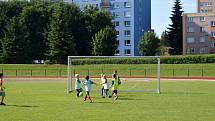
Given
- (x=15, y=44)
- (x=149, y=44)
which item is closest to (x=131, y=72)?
(x=15, y=44)

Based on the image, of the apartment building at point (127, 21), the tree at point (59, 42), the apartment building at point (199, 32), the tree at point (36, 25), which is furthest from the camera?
the apartment building at point (127, 21)

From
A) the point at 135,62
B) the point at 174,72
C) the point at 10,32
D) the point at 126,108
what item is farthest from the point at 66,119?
the point at 10,32

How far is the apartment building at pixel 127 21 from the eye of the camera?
130m

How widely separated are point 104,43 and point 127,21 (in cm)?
3878

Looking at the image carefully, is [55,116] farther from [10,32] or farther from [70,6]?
[70,6]

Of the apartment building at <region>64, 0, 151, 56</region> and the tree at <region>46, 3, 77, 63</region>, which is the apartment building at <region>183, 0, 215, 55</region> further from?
the tree at <region>46, 3, 77, 63</region>

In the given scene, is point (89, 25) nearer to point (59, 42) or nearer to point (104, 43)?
point (104, 43)

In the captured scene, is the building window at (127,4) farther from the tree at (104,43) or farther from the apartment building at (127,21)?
the tree at (104,43)

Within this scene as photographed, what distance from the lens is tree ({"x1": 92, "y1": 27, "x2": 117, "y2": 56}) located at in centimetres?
9394

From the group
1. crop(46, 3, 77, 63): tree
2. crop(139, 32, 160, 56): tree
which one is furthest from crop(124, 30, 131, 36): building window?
crop(46, 3, 77, 63): tree

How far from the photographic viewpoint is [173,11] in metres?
123

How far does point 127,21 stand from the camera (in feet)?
434

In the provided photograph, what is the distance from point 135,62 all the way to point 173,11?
213 feet

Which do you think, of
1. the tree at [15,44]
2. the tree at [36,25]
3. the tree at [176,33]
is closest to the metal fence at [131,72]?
the tree at [15,44]
